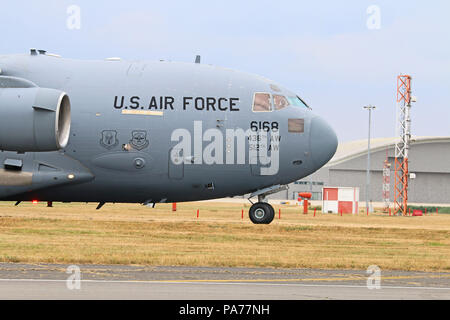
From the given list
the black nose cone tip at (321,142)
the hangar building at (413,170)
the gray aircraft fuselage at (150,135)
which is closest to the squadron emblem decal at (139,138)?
the gray aircraft fuselage at (150,135)

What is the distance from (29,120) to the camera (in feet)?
52.0

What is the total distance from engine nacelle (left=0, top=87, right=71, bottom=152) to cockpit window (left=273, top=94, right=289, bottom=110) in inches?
404

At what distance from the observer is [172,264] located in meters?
18.0

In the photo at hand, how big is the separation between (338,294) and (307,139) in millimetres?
12303

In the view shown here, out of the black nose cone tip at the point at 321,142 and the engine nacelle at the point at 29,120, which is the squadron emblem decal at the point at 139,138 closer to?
the black nose cone tip at the point at 321,142

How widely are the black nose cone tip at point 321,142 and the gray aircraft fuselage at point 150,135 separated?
0.03m

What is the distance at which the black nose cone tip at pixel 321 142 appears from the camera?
2495 cm

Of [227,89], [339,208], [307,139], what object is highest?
[227,89]

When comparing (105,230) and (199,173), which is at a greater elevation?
(199,173)

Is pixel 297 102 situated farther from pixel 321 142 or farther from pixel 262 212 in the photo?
pixel 262 212

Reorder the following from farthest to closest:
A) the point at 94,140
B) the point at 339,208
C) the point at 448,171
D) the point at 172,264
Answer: the point at 448,171, the point at 339,208, the point at 94,140, the point at 172,264

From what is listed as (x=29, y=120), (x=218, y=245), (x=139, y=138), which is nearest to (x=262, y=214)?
(x=218, y=245)
